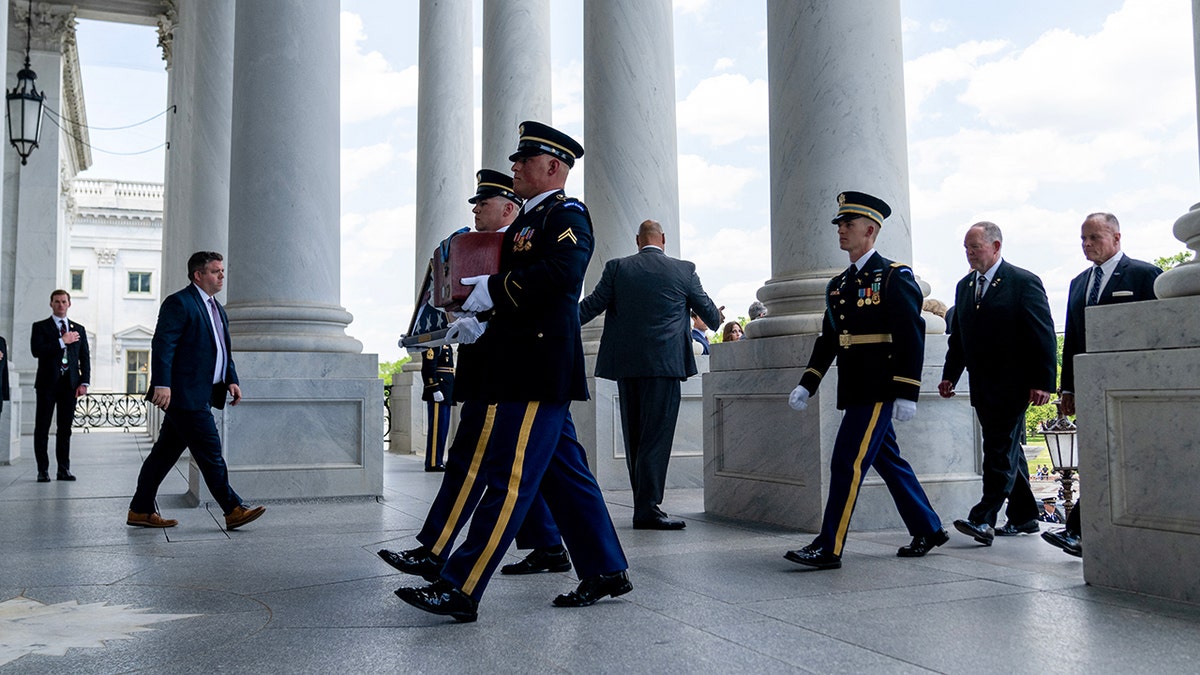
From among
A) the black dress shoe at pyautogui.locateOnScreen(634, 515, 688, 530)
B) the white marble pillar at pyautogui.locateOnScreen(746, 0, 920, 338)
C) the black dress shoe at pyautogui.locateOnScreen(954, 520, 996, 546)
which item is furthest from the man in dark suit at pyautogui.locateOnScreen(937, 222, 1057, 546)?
the black dress shoe at pyautogui.locateOnScreen(634, 515, 688, 530)

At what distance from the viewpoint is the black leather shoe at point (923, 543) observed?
25.8ft

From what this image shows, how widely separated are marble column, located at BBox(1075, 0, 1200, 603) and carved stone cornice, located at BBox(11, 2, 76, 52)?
31.8 m

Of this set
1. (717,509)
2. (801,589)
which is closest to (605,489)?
(717,509)

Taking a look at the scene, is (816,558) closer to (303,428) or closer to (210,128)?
(303,428)

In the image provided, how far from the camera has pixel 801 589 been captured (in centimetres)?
664

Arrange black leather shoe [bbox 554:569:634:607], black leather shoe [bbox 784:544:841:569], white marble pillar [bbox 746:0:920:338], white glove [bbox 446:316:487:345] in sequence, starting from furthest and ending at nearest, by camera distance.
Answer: white marble pillar [bbox 746:0:920:338] < black leather shoe [bbox 784:544:841:569] < black leather shoe [bbox 554:569:634:607] < white glove [bbox 446:316:487:345]

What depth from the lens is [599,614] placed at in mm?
5875

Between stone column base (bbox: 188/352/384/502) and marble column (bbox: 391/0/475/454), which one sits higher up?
marble column (bbox: 391/0/475/454)

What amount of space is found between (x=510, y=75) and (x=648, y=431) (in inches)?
403

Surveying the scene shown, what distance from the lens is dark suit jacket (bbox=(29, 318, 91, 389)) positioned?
1606 cm

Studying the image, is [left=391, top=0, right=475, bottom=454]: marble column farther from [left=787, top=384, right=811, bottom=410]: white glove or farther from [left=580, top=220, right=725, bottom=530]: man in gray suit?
[left=787, top=384, right=811, bottom=410]: white glove

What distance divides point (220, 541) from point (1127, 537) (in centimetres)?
688

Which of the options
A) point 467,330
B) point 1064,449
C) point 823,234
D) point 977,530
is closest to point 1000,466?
point 977,530

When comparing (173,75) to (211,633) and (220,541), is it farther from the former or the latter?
(211,633)
